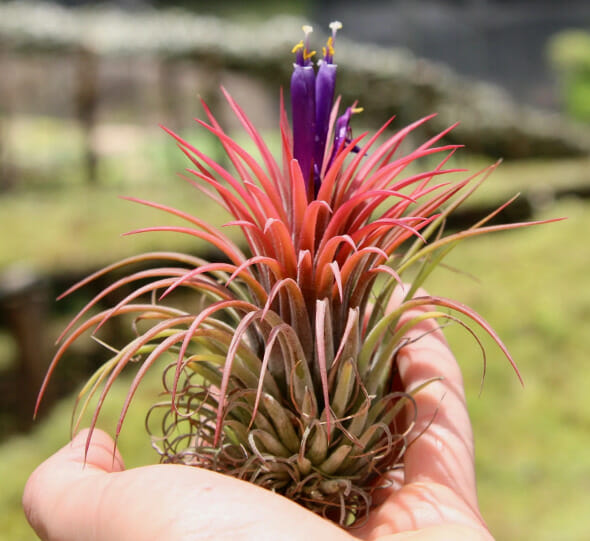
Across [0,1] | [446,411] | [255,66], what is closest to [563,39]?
[255,66]

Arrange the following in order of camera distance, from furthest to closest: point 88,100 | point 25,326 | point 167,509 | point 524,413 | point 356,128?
point 356,128 < point 88,100 < point 25,326 < point 524,413 < point 167,509

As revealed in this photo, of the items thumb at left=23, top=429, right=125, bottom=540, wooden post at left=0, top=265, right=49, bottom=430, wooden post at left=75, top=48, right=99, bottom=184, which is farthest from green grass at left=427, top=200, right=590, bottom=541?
wooden post at left=75, top=48, right=99, bottom=184

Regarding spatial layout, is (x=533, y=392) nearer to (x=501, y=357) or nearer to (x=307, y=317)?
(x=501, y=357)

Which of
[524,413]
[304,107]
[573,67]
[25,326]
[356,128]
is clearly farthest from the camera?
[573,67]

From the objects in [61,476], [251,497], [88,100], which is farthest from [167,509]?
[88,100]

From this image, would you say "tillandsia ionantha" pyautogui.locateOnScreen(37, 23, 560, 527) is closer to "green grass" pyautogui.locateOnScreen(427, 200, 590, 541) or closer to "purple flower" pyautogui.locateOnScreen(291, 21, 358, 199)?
"purple flower" pyautogui.locateOnScreen(291, 21, 358, 199)

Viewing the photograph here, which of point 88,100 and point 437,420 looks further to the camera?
point 88,100

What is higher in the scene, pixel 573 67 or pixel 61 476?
pixel 573 67

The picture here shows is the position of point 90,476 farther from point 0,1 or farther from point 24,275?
point 0,1
